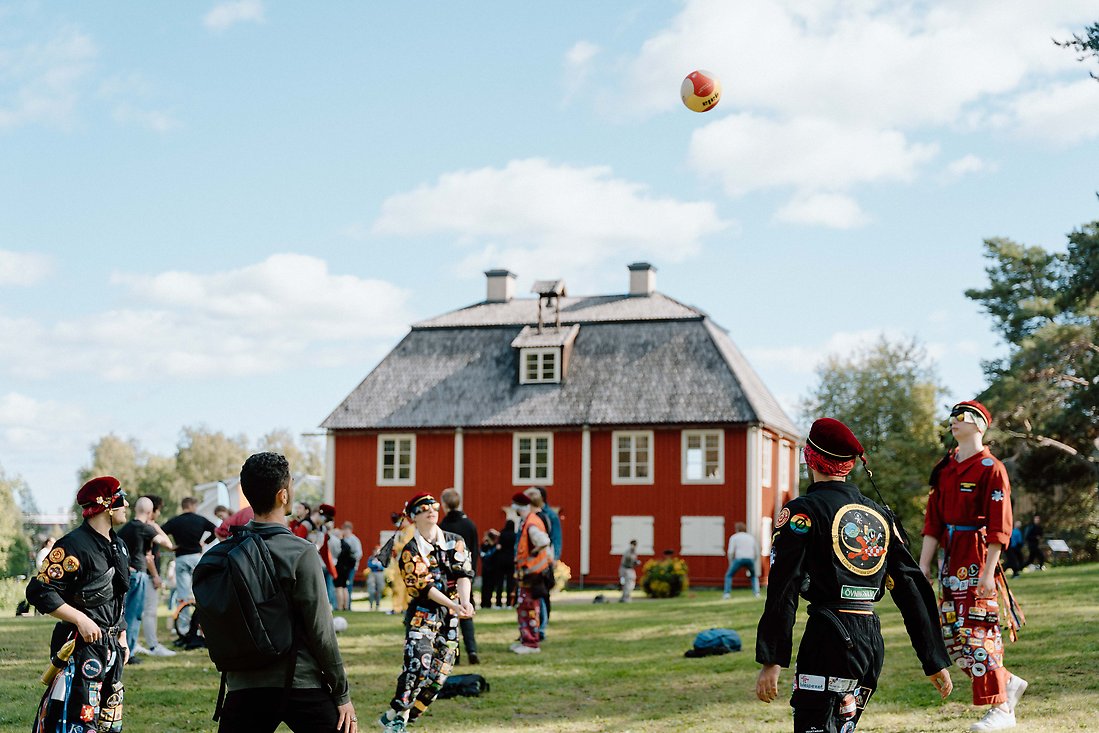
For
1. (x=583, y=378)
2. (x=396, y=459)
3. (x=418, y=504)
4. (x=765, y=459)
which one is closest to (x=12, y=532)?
(x=396, y=459)

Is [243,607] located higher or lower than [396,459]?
lower

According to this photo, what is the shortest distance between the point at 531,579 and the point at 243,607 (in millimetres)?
10768

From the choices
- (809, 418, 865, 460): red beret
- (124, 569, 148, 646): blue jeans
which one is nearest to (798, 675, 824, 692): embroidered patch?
(809, 418, 865, 460): red beret

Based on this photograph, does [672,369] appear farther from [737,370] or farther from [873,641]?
[873,641]

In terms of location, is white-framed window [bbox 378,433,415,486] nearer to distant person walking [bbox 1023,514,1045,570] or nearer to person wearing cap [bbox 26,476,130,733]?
distant person walking [bbox 1023,514,1045,570]

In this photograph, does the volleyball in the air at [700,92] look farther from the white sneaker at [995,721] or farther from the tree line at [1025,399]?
the tree line at [1025,399]

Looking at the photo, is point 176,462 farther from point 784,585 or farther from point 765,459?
point 784,585

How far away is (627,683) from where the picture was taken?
41.7 feet

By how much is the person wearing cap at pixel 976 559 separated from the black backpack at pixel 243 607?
5.12m

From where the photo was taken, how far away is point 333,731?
5109 millimetres

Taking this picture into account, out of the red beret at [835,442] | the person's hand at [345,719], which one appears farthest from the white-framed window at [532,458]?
the person's hand at [345,719]

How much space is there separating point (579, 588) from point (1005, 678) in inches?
1080

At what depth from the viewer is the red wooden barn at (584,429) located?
36219 mm

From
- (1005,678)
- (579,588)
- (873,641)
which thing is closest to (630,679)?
(1005,678)
